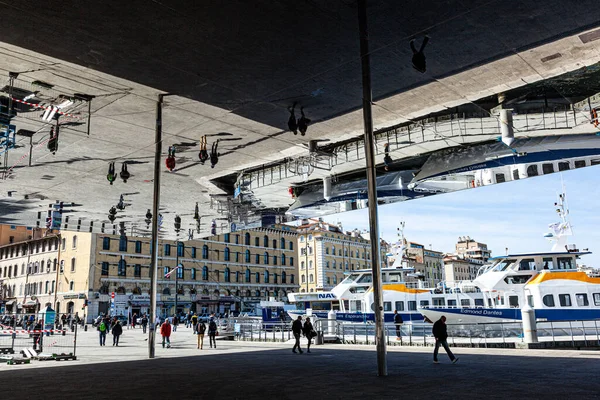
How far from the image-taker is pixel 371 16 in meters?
10.7

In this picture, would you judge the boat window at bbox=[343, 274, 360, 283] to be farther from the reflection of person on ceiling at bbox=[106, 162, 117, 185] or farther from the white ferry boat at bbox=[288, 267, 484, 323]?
the reflection of person on ceiling at bbox=[106, 162, 117, 185]

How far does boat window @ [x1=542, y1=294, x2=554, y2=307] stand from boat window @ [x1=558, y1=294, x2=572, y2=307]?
0.41 m

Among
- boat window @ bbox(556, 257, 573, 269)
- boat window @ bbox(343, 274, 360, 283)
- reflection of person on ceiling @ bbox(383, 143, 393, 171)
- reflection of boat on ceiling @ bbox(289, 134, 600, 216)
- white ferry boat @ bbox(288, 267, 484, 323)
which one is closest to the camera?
reflection of boat on ceiling @ bbox(289, 134, 600, 216)

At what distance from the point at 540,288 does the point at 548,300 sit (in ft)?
2.43

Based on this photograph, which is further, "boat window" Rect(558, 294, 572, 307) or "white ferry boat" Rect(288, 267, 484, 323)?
"white ferry boat" Rect(288, 267, 484, 323)

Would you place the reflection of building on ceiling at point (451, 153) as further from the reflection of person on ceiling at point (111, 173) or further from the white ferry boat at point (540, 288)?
the white ferry boat at point (540, 288)

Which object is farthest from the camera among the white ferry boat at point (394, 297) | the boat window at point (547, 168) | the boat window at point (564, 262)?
the white ferry boat at point (394, 297)

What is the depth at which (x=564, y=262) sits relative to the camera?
28969 millimetres

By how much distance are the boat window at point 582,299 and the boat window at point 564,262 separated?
1737 millimetres

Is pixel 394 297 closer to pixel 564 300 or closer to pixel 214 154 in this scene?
pixel 564 300

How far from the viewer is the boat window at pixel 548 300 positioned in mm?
27922

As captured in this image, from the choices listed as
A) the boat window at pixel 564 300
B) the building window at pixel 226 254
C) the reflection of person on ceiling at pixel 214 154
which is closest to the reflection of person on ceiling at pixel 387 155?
the reflection of person on ceiling at pixel 214 154

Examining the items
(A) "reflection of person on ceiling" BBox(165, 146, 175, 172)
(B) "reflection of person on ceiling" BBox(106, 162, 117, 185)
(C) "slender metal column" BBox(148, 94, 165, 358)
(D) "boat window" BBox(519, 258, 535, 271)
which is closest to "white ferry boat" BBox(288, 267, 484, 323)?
(D) "boat window" BBox(519, 258, 535, 271)

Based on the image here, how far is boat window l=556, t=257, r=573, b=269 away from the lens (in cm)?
2881
